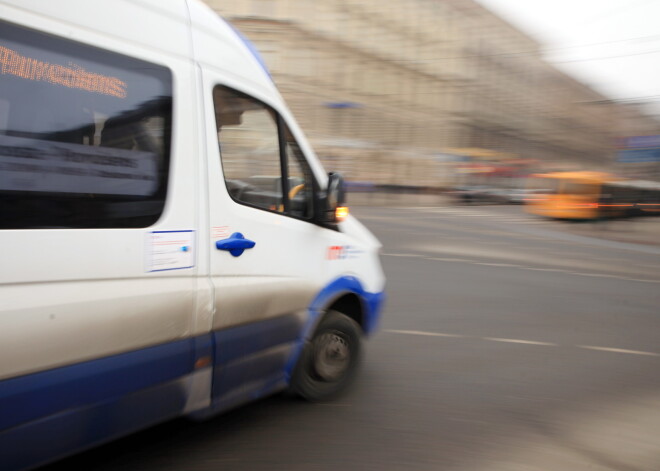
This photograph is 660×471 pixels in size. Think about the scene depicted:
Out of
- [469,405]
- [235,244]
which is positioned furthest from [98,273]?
[469,405]

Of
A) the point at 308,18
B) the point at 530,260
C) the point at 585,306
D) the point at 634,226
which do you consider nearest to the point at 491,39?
the point at 308,18

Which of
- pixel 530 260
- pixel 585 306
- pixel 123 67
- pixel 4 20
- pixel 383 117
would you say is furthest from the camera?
pixel 383 117

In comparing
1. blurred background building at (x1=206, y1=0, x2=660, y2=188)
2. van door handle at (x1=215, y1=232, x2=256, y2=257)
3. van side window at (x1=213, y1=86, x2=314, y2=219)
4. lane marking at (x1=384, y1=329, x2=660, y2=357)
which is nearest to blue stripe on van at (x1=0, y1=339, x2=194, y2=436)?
van door handle at (x1=215, y1=232, x2=256, y2=257)

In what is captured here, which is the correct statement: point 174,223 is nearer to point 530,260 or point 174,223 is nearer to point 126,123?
point 126,123

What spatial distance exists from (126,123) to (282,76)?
129 ft

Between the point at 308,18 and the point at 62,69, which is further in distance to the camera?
the point at 308,18

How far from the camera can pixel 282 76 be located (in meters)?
40.7

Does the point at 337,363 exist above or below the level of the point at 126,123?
below

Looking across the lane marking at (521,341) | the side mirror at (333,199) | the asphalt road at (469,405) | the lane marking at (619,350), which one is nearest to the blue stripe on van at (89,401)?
the asphalt road at (469,405)

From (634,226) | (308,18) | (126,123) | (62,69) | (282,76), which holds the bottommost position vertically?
(634,226)

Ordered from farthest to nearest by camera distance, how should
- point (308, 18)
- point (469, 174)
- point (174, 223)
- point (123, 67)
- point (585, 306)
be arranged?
point (308, 18)
point (469, 174)
point (585, 306)
point (174, 223)
point (123, 67)

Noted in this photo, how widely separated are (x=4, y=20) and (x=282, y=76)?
3973cm

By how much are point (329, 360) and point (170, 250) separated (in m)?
1.54

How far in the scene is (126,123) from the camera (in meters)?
2.59
